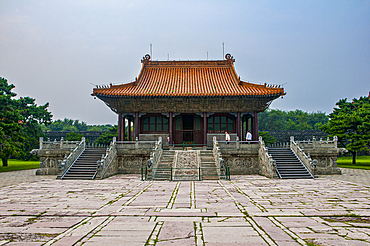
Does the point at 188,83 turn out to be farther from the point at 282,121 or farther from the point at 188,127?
the point at 282,121

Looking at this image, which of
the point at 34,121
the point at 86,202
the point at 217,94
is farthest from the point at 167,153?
the point at 34,121

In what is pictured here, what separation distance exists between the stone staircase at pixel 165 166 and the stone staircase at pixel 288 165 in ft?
23.6

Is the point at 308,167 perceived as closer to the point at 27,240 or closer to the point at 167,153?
the point at 167,153

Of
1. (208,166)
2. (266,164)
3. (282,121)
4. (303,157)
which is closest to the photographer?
(208,166)

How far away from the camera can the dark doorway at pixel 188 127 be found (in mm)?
24531

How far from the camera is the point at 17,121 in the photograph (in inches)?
938

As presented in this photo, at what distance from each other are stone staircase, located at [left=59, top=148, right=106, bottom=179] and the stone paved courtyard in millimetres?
6314

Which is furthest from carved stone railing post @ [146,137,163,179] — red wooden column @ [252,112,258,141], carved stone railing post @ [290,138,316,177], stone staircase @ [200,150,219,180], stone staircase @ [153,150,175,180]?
carved stone railing post @ [290,138,316,177]

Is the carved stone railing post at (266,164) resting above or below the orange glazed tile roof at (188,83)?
below

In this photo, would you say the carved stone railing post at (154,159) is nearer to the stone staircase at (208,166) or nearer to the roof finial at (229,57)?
the stone staircase at (208,166)

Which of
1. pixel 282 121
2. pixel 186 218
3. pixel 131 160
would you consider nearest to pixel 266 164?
pixel 131 160

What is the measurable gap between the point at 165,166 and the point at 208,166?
288cm

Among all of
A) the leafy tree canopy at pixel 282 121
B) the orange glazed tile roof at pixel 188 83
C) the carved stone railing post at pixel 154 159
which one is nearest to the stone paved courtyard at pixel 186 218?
the carved stone railing post at pixel 154 159

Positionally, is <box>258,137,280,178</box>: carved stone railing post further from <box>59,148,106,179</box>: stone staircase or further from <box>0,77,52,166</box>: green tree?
<box>0,77,52,166</box>: green tree
